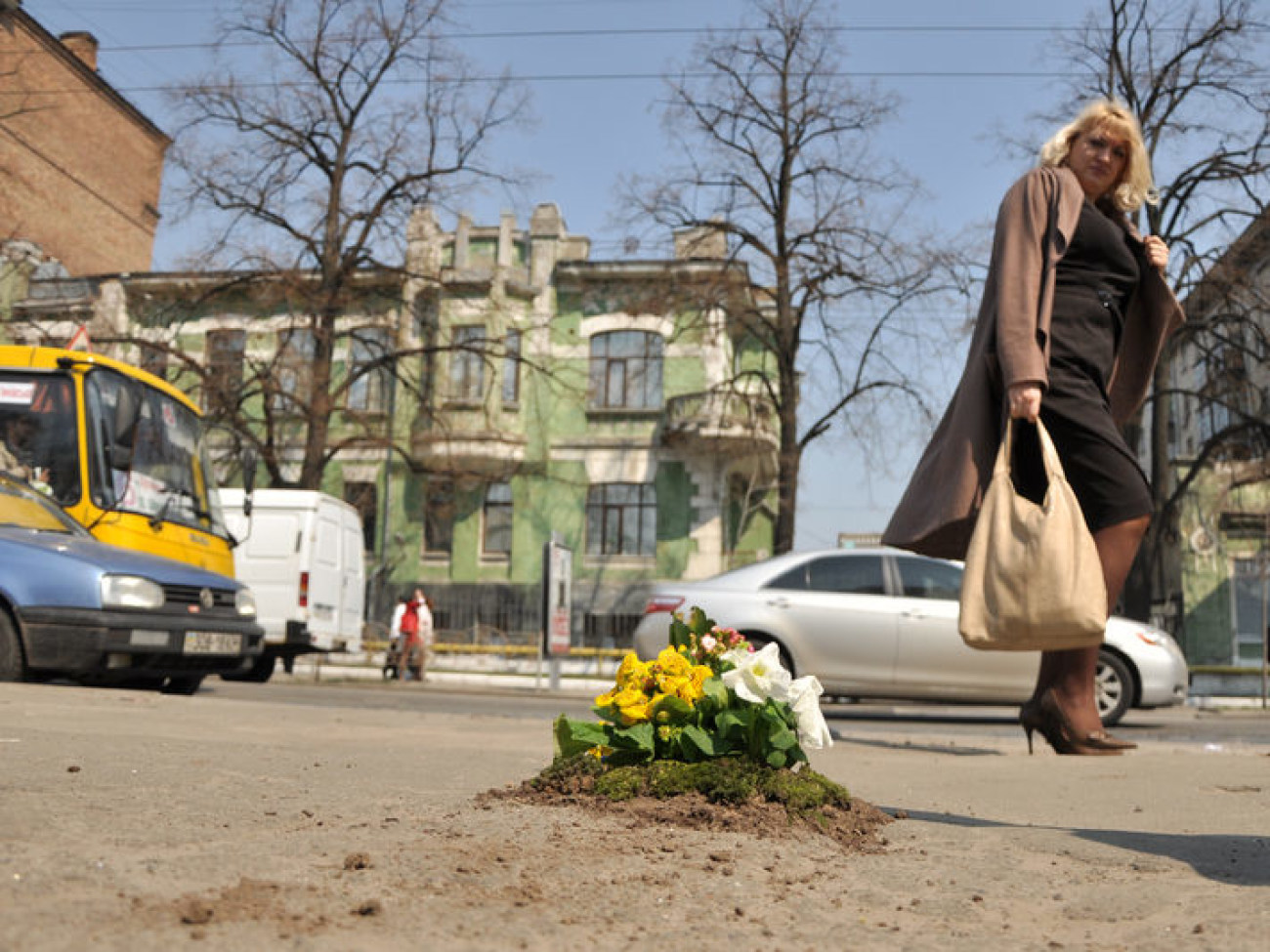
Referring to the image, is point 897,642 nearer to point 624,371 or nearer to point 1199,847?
point 1199,847

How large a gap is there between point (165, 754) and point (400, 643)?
56.4ft

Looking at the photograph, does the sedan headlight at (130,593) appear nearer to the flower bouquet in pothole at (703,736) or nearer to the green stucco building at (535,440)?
the flower bouquet in pothole at (703,736)

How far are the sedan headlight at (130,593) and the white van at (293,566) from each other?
8360mm

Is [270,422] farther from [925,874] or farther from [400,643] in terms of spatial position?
[925,874]

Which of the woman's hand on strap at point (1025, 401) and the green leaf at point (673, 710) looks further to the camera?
the woman's hand on strap at point (1025, 401)

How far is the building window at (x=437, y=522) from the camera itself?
3369cm

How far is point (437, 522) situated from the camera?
33.8 m

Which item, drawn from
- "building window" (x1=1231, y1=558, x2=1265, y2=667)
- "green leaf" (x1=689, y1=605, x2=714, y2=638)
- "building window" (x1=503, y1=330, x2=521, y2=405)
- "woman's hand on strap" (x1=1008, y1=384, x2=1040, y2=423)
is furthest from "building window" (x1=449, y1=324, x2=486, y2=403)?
"green leaf" (x1=689, y1=605, x2=714, y2=638)

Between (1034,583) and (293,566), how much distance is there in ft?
Result: 51.4

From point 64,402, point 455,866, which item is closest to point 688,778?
point 455,866

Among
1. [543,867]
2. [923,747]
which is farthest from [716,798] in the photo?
[923,747]

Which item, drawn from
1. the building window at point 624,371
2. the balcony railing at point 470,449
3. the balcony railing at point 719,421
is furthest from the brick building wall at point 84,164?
the balcony railing at point 719,421

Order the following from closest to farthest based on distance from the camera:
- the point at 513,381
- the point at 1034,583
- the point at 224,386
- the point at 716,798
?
the point at 716,798 < the point at 1034,583 < the point at 224,386 < the point at 513,381

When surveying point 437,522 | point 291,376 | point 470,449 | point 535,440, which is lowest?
point 437,522
